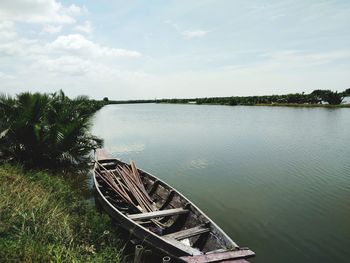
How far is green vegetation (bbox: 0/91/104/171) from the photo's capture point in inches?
452

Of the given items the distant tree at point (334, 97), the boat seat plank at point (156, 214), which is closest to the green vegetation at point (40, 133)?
the boat seat plank at point (156, 214)

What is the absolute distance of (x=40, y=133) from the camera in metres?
11.7

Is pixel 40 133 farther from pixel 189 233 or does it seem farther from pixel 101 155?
pixel 189 233

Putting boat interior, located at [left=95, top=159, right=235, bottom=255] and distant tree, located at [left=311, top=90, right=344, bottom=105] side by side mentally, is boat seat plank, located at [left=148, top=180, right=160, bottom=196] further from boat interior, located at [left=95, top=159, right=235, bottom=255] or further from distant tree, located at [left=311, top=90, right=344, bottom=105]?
distant tree, located at [left=311, top=90, right=344, bottom=105]

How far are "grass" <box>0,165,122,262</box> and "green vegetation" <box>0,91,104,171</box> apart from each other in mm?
3336

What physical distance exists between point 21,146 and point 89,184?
3002 mm

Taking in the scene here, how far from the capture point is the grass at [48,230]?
15.1 feet

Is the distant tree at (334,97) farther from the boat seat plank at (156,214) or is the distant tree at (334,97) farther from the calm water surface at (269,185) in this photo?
the boat seat plank at (156,214)

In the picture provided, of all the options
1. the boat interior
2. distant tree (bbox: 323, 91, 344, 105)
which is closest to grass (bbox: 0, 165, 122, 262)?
the boat interior

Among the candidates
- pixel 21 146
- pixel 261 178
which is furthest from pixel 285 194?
pixel 21 146

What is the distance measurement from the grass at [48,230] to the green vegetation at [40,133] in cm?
334

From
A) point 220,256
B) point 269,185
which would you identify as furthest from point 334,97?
point 220,256

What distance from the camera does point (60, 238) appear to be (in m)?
5.41

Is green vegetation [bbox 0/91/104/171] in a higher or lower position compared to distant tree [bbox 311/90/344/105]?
lower
